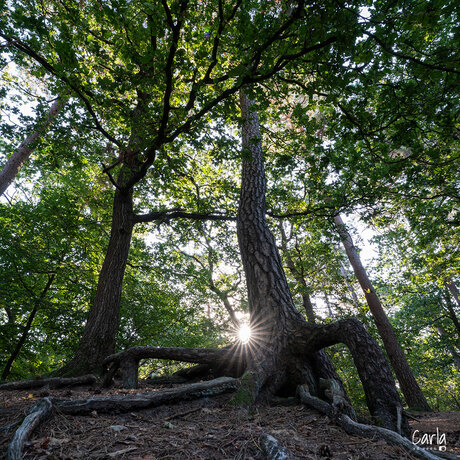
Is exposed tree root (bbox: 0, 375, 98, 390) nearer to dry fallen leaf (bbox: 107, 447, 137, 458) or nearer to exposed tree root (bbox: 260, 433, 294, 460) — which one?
dry fallen leaf (bbox: 107, 447, 137, 458)

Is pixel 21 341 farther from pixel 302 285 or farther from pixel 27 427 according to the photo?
pixel 302 285

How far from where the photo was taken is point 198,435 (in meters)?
2.13

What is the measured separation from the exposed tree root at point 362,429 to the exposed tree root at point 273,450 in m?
0.82

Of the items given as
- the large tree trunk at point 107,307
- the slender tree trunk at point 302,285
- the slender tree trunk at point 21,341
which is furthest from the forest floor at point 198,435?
the slender tree trunk at point 21,341

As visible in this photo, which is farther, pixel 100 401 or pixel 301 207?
pixel 301 207

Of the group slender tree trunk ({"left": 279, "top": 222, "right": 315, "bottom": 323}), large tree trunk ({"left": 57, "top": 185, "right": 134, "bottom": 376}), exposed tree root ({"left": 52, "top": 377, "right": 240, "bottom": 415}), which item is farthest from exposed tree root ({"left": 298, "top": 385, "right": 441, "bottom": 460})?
slender tree trunk ({"left": 279, "top": 222, "right": 315, "bottom": 323})

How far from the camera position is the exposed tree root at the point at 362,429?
1704 millimetres

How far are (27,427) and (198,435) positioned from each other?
139 cm

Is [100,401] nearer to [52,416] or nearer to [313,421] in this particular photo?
[52,416]

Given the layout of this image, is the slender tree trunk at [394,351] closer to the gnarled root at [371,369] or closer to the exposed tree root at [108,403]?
the gnarled root at [371,369]

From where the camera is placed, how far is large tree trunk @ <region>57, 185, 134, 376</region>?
15.0ft

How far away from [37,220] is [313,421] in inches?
379

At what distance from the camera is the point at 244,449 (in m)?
1.85

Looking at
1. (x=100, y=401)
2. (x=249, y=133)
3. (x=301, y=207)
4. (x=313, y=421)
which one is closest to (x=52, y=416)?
(x=100, y=401)
